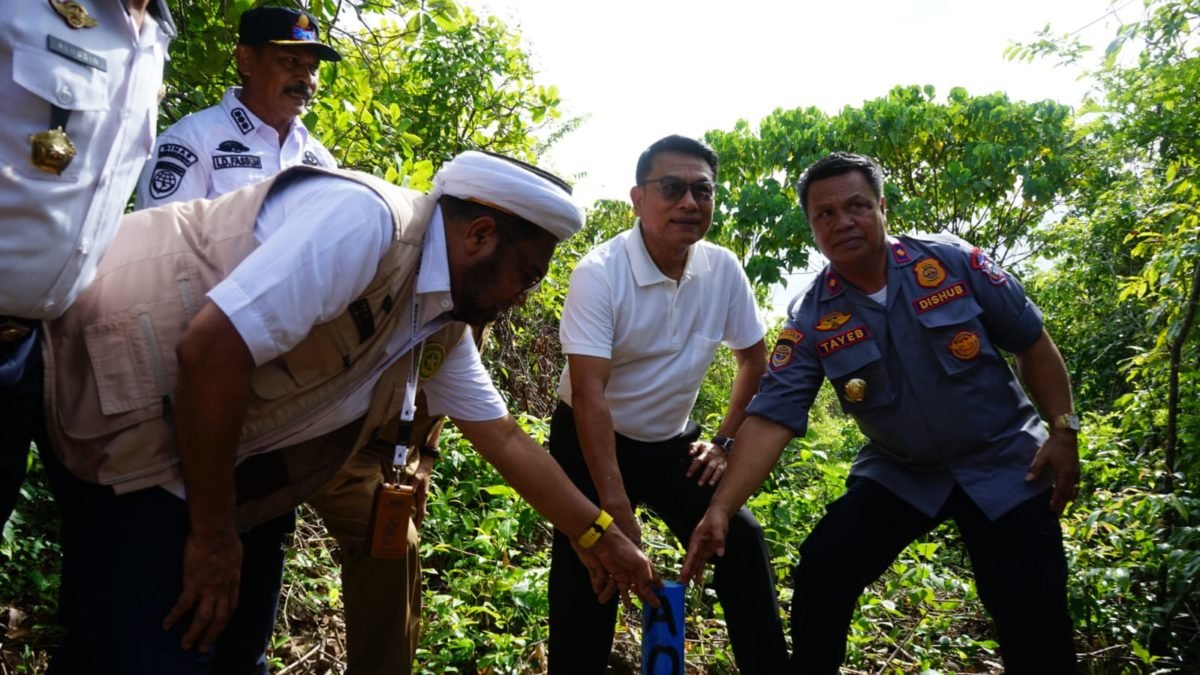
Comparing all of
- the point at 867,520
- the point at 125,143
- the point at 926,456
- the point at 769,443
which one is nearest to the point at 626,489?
the point at 769,443

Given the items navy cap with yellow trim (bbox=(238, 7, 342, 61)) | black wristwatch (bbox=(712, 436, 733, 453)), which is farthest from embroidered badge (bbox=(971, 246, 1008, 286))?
navy cap with yellow trim (bbox=(238, 7, 342, 61))

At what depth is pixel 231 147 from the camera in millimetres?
2701

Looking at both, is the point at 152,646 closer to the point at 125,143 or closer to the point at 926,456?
the point at 125,143

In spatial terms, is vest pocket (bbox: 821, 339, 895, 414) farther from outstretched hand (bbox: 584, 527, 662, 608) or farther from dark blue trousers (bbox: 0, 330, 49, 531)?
dark blue trousers (bbox: 0, 330, 49, 531)

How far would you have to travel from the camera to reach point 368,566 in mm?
2605

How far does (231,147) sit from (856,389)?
2113 mm

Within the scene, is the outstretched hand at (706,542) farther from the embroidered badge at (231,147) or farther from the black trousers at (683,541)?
the embroidered badge at (231,147)

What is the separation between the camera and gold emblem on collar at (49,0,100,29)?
50.7 inches

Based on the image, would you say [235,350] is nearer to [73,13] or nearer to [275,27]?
[73,13]

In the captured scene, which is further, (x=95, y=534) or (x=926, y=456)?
(x=926, y=456)

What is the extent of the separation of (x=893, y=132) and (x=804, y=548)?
903cm

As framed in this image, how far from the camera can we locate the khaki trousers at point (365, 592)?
260 cm

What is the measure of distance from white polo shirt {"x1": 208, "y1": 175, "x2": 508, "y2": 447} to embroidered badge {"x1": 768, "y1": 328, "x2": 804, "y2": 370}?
1.43 metres

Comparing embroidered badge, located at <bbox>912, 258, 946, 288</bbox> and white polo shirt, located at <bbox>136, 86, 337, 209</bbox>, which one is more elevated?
embroidered badge, located at <bbox>912, 258, 946, 288</bbox>
